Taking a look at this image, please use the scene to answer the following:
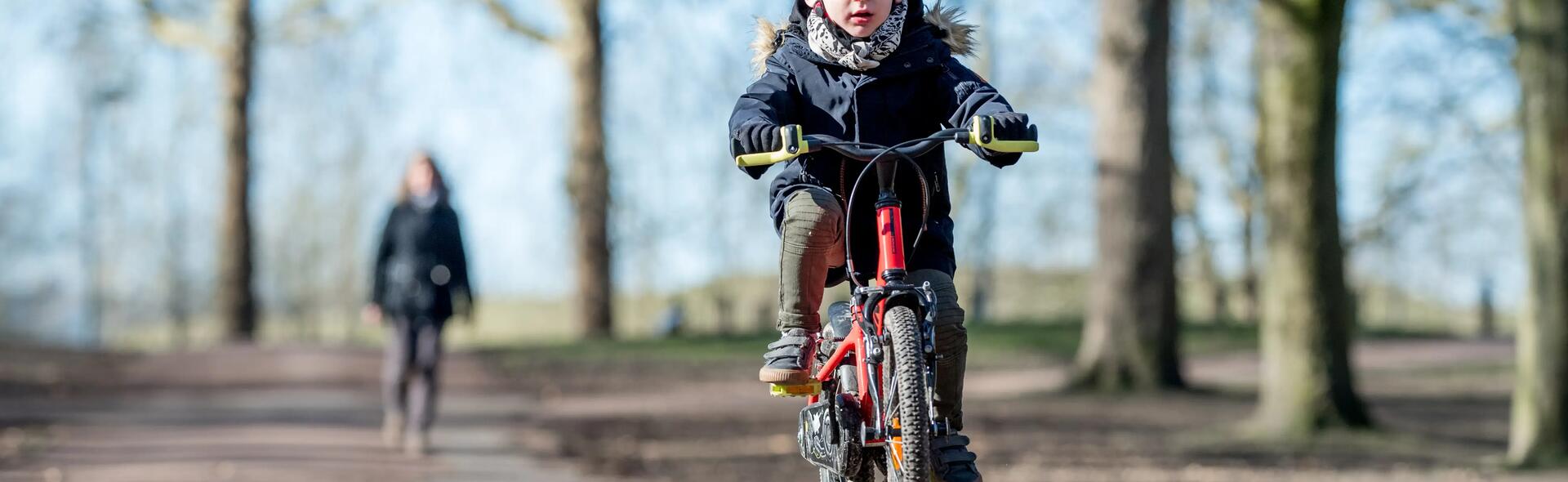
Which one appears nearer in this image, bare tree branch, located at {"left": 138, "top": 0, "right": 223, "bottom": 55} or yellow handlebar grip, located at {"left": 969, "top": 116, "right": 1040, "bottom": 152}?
yellow handlebar grip, located at {"left": 969, "top": 116, "right": 1040, "bottom": 152}

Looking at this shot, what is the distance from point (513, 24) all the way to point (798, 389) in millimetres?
20265

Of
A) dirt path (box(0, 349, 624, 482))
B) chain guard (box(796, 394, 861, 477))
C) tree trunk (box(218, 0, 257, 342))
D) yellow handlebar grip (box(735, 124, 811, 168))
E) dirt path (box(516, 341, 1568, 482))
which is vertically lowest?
dirt path (box(516, 341, 1568, 482))

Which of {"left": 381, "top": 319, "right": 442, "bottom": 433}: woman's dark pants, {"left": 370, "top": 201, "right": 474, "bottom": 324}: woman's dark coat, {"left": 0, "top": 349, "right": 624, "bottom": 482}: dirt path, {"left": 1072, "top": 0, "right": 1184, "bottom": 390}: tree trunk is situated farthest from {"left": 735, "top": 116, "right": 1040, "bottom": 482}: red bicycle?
{"left": 1072, "top": 0, "right": 1184, "bottom": 390}: tree trunk

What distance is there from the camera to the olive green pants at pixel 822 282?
12.1 ft

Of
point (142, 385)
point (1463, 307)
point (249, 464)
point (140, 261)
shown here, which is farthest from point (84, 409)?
point (140, 261)

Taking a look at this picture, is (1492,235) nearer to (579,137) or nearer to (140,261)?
(579,137)

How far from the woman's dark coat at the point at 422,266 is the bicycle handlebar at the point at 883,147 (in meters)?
7.86

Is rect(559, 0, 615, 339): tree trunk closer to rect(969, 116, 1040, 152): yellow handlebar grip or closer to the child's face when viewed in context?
the child's face

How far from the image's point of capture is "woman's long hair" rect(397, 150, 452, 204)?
1100 centimetres

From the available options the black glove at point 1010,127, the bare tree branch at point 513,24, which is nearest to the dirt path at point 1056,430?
the bare tree branch at point 513,24

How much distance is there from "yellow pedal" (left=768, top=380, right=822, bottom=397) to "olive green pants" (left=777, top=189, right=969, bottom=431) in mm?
145

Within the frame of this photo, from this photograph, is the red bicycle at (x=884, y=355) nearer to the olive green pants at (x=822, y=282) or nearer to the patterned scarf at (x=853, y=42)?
the olive green pants at (x=822, y=282)

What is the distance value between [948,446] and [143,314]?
5926 centimetres

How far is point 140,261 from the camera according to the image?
5553cm
